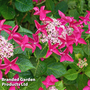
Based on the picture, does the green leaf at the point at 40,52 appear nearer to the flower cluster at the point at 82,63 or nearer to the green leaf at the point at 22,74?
the green leaf at the point at 22,74

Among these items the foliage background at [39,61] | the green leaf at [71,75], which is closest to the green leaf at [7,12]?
the foliage background at [39,61]

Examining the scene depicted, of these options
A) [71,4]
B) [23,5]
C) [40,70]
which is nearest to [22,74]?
[40,70]

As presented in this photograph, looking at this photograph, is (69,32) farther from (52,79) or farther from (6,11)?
(6,11)

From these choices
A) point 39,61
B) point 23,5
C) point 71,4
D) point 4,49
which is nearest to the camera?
point 4,49

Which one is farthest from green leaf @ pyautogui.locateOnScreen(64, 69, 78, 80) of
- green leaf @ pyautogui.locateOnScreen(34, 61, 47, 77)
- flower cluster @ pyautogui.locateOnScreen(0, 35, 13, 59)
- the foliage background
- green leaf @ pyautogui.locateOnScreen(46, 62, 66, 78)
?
flower cluster @ pyautogui.locateOnScreen(0, 35, 13, 59)

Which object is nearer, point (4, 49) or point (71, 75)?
point (4, 49)

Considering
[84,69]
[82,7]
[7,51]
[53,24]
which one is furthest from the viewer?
[82,7]

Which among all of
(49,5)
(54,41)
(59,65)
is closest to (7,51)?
(54,41)

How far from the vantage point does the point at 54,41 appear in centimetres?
69

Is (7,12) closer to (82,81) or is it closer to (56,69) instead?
(56,69)

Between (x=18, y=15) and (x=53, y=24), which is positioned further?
(x=18, y=15)

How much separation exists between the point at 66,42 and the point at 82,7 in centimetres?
127

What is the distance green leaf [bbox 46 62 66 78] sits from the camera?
0.95 metres

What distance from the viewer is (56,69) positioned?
973 millimetres
